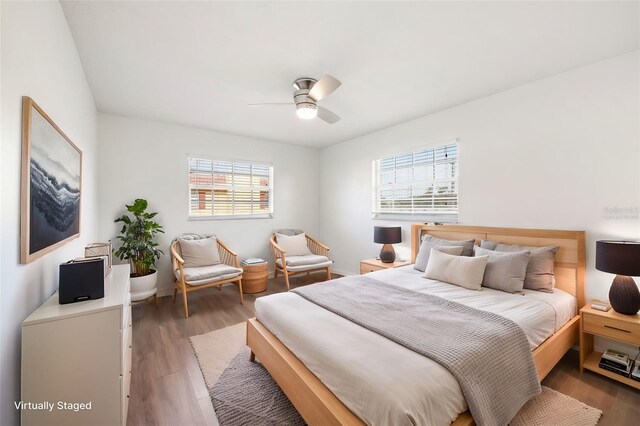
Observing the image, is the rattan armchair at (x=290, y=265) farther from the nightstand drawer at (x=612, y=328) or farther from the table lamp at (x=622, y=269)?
the table lamp at (x=622, y=269)

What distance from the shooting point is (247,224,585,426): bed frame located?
1349 mm

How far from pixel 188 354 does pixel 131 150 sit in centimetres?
286

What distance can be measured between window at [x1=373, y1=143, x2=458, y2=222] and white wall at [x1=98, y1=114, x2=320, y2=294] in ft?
5.65

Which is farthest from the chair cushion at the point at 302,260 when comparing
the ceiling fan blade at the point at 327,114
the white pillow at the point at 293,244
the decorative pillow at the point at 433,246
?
the ceiling fan blade at the point at 327,114

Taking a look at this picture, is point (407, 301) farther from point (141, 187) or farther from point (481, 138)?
point (141, 187)

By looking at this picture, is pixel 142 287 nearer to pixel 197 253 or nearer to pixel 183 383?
pixel 197 253

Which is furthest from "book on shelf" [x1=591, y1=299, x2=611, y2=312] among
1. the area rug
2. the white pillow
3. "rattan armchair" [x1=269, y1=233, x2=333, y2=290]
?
the white pillow

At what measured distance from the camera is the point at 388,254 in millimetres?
3814

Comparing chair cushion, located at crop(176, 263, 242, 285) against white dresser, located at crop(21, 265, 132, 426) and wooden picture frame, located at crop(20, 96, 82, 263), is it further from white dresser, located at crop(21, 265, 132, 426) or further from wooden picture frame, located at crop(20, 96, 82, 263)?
white dresser, located at crop(21, 265, 132, 426)

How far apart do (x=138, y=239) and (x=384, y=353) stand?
3.37 m

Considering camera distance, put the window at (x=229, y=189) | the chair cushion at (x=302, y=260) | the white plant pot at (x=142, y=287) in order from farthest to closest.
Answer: the window at (x=229, y=189) → the chair cushion at (x=302, y=260) → the white plant pot at (x=142, y=287)

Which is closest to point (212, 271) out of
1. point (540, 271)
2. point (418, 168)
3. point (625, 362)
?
point (418, 168)

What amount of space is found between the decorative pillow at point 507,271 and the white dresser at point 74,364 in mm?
2827

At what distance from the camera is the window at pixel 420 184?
3479 millimetres
